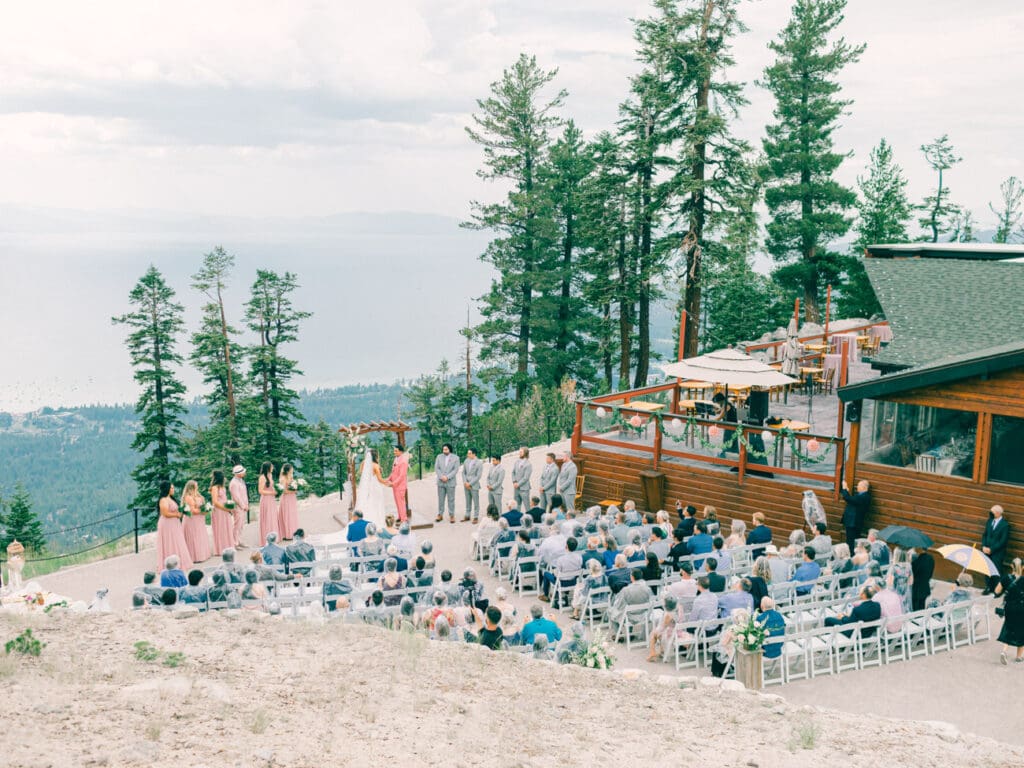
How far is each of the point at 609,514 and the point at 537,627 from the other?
512 cm

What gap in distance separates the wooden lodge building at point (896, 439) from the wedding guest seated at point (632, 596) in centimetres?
542

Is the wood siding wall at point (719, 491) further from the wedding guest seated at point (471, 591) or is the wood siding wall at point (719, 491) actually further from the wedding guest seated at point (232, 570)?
the wedding guest seated at point (232, 570)

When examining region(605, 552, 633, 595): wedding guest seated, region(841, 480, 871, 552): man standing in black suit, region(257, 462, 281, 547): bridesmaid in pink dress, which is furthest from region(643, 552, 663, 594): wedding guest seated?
region(257, 462, 281, 547): bridesmaid in pink dress

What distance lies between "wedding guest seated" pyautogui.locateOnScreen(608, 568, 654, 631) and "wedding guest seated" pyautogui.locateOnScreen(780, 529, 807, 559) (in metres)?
2.61

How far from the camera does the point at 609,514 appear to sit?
51.1ft

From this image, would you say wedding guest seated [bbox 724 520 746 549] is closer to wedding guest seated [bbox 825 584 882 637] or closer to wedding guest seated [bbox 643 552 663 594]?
wedding guest seated [bbox 643 552 663 594]

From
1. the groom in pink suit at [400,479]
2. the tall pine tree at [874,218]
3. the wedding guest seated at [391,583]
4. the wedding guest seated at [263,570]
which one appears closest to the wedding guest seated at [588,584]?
the wedding guest seated at [391,583]

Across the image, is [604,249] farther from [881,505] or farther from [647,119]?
[881,505]

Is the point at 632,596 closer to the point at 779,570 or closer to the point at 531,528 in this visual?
the point at 779,570

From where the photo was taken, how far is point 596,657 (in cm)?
988

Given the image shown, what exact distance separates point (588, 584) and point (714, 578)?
76.3 inches

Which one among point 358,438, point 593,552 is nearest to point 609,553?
point 593,552

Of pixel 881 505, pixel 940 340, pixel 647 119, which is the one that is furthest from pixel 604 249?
pixel 881 505

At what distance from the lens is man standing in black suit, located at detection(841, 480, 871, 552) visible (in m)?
15.6
